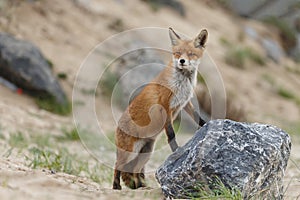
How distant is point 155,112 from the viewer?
429 centimetres

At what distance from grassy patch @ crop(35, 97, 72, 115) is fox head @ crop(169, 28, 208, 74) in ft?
18.6

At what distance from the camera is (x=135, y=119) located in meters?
4.33

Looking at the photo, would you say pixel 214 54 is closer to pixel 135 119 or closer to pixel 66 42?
pixel 66 42

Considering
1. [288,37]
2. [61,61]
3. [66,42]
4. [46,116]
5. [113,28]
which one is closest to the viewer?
[46,116]

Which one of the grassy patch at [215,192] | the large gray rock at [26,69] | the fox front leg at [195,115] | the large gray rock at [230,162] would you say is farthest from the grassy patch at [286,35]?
the grassy patch at [215,192]

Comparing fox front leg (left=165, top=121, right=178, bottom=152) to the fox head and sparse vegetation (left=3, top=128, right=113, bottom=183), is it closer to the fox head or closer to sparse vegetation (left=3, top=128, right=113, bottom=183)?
the fox head

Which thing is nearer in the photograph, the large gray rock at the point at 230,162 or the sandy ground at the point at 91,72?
the large gray rock at the point at 230,162

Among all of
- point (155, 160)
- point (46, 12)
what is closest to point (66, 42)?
point (46, 12)

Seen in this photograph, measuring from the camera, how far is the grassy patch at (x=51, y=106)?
9.68 metres

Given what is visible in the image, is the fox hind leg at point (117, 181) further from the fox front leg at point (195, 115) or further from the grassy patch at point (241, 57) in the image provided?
the grassy patch at point (241, 57)

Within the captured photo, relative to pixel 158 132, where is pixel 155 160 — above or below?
above

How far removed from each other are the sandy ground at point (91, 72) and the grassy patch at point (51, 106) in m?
0.17

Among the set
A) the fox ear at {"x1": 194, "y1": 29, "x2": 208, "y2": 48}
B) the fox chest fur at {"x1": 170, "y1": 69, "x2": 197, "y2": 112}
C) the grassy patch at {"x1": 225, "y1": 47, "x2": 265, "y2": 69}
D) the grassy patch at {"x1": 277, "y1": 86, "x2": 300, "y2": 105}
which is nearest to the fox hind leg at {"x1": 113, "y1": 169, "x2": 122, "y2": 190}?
the fox chest fur at {"x1": 170, "y1": 69, "x2": 197, "y2": 112}

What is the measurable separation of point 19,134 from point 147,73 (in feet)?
14.9
